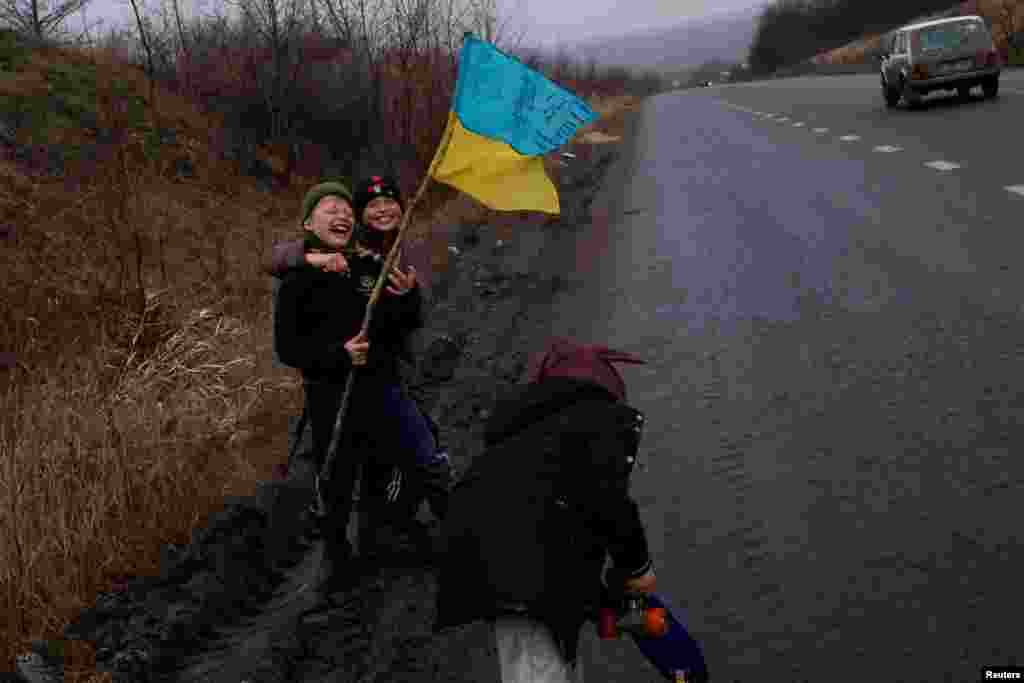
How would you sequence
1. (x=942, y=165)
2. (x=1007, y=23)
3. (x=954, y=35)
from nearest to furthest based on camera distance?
(x=942, y=165), (x=954, y=35), (x=1007, y=23)

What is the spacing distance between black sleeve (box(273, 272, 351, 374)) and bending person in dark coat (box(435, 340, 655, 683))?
163 centimetres

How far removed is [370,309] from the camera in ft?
13.4

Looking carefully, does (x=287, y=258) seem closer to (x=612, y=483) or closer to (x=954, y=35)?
(x=612, y=483)

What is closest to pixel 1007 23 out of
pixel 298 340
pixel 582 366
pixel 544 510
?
pixel 298 340

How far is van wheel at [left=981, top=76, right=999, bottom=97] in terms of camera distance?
72.8 ft

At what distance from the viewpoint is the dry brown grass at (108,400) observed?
446cm

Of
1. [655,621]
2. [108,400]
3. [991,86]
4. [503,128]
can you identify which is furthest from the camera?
[991,86]

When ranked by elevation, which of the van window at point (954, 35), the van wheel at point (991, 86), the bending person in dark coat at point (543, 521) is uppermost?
the van window at point (954, 35)

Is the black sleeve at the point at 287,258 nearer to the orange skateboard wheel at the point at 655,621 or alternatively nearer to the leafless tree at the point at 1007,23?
the orange skateboard wheel at the point at 655,621

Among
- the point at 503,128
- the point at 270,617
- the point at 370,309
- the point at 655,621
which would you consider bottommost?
the point at 270,617

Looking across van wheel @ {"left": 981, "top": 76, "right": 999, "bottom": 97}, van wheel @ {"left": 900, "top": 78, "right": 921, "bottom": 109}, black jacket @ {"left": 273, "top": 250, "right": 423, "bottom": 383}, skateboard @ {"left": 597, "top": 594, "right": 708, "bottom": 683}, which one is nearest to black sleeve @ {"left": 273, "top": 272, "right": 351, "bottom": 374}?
black jacket @ {"left": 273, "top": 250, "right": 423, "bottom": 383}

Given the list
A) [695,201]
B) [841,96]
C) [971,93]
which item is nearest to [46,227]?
[695,201]

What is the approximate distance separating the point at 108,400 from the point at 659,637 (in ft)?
11.2

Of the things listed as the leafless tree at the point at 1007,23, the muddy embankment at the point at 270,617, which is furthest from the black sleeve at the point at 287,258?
the leafless tree at the point at 1007,23
